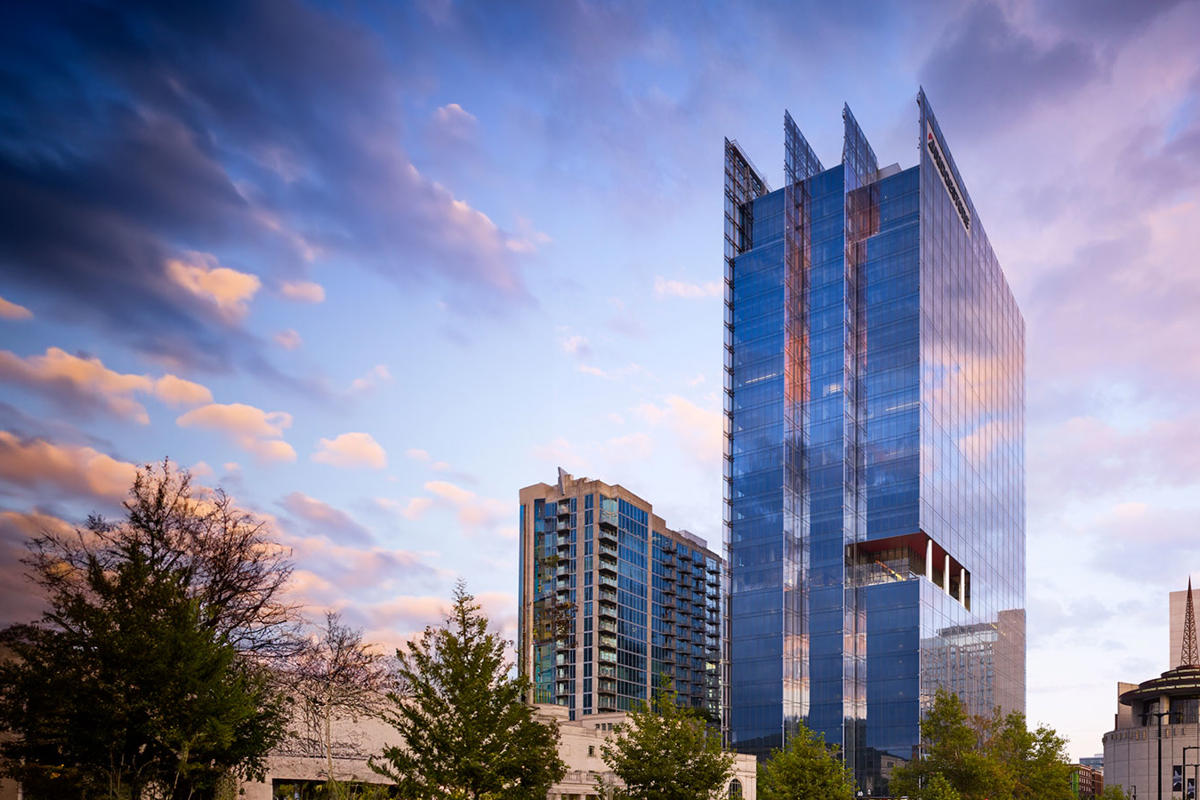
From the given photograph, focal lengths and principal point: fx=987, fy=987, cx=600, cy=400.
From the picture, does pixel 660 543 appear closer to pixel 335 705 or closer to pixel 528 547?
pixel 528 547

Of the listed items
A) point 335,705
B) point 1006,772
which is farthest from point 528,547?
point 335,705

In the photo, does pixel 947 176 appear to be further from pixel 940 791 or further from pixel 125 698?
pixel 125 698

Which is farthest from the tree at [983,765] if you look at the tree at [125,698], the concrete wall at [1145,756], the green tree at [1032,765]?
the concrete wall at [1145,756]

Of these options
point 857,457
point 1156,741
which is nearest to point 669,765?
point 857,457

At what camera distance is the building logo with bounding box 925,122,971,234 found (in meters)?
133

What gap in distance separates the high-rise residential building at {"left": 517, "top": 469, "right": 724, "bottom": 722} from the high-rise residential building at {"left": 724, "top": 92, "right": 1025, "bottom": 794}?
3637cm

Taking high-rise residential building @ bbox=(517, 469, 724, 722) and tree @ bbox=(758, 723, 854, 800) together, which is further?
high-rise residential building @ bbox=(517, 469, 724, 722)

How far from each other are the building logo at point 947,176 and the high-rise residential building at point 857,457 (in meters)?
0.46

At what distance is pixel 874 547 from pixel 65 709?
10995cm

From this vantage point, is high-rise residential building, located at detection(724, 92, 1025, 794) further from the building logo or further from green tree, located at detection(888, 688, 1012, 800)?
green tree, located at detection(888, 688, 1012, 800)

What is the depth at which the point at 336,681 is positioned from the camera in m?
48.0

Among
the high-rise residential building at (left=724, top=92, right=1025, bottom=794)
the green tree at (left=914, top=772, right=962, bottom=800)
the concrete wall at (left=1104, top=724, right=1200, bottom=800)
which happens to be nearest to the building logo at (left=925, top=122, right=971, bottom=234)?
the high-rise residential building at (left=724, top=92, right=1025, bottom=794)

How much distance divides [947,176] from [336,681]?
120423 millimetres

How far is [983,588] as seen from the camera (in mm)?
140250
